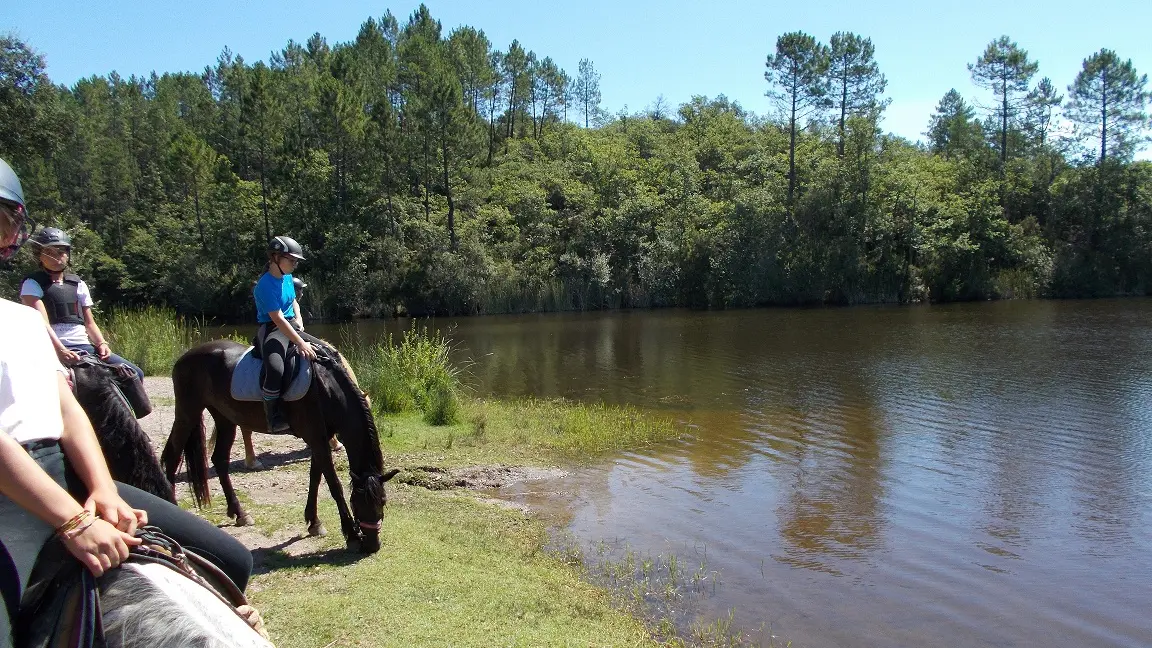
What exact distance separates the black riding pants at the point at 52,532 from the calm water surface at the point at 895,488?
476 cm

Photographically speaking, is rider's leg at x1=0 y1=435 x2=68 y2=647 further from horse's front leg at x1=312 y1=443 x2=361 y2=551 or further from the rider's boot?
the rider's boot

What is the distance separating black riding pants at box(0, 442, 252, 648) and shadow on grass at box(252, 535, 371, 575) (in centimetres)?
381

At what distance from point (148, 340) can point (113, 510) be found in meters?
17.1

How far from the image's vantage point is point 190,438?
7.26 m

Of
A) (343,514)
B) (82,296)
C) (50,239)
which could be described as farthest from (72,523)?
(82,296)

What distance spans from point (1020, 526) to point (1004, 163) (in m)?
49.7

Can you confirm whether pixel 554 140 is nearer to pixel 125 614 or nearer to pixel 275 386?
pixel 275 386

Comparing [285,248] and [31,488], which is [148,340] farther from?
[31,488]

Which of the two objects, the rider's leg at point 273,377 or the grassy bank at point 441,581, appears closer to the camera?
the grassy bank at point 441,581

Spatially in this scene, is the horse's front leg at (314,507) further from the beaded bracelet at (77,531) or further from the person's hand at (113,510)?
the beaded bracelet at (77,531)

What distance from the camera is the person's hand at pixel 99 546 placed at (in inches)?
73.5

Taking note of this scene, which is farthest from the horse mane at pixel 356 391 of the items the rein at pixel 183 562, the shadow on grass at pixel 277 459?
the rein at pixel 183 562

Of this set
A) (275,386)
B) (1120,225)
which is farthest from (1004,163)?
(275,386)

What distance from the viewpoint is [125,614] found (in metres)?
1.90
